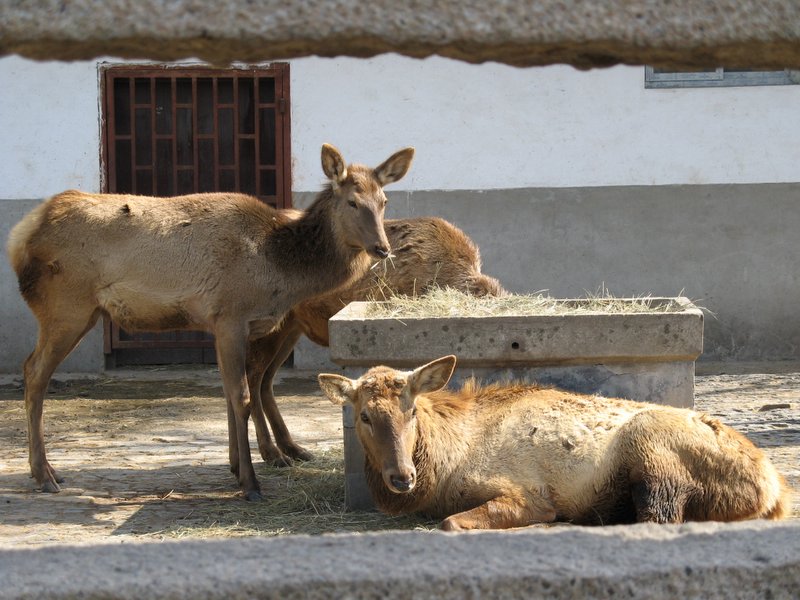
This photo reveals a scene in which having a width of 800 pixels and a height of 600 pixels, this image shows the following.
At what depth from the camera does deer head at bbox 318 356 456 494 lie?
5.32 m

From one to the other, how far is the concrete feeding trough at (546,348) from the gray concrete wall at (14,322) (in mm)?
6579

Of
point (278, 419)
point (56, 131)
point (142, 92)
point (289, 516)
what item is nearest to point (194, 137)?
point (142, 92)

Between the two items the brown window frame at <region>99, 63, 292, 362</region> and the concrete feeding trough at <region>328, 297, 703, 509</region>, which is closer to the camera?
the concrete feeding trough at <region>328, 297, 703, 509</region>

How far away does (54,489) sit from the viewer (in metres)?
7.14

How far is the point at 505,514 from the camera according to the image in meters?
5.39

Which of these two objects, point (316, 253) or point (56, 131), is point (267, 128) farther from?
point (316, 253)

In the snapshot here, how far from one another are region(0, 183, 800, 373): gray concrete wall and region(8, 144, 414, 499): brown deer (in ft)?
14.9

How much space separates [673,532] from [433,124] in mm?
9998

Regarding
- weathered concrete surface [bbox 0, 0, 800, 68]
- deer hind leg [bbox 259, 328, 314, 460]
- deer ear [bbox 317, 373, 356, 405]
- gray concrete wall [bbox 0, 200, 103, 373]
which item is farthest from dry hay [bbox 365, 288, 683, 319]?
gray concrete wall [bbox 0, 200, 103, 373]

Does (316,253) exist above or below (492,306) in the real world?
above

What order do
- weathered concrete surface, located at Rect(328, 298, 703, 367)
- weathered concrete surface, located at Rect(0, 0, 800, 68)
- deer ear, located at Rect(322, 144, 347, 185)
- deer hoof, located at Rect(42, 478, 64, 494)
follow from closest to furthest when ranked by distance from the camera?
weathered concrete surface, located at Rect(0, 0, 800, 68) → weathered concrete surface, located at Rect(328, 298, 703, 367) → deer hoof, located at Rect(42, 478, 64, 494) → deer ear, located at Rect(322, 144, 347, 185)

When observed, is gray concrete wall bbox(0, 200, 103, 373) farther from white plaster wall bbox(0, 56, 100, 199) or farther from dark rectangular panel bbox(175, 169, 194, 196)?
dark rectangular panel bbox(175, 169, 194, 196)

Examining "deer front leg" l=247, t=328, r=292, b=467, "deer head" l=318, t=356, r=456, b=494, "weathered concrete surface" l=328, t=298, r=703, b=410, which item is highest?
"weathered concrete surface" l=328, t=298, r=703, b=410

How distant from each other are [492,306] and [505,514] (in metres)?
1.83
